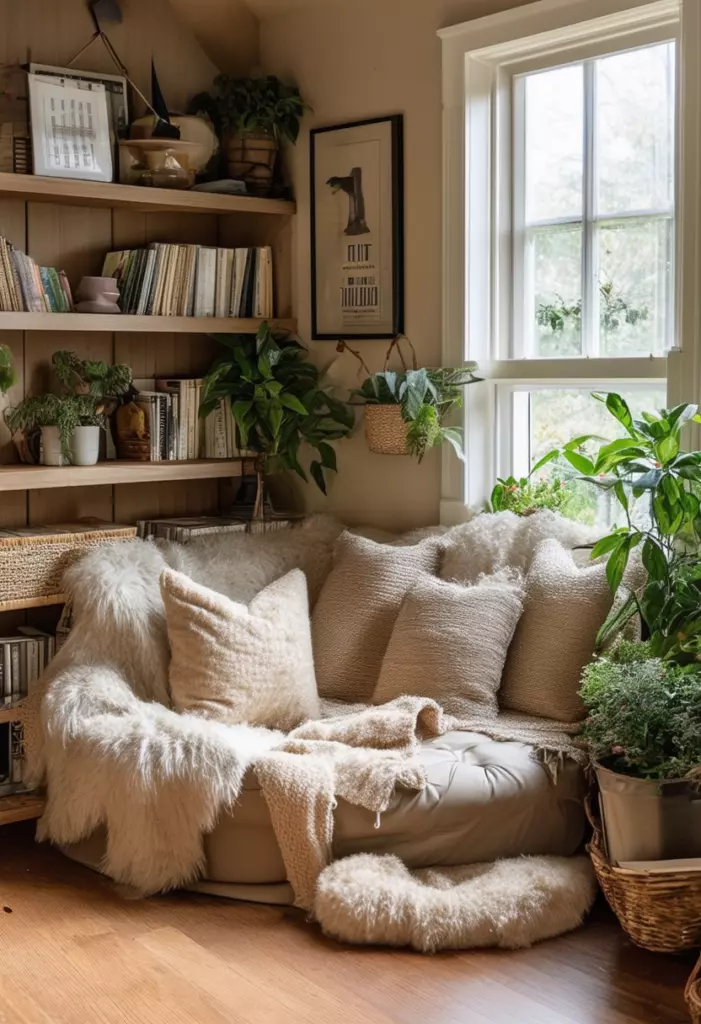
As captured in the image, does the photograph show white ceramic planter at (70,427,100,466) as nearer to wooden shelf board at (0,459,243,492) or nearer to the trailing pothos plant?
wooden shelf board at (0,459,243,492)

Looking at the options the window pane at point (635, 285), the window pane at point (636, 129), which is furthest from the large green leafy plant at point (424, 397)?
the window pane at point (636, 129)

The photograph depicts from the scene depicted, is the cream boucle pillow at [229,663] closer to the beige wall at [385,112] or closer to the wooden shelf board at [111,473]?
the wooden shelf board at [111,473]

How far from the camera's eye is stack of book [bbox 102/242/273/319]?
4070 millimetres

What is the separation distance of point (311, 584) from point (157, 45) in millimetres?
1891

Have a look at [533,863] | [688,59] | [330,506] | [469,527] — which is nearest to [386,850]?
[533,863]

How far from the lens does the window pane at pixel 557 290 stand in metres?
3.69

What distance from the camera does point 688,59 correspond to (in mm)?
3191

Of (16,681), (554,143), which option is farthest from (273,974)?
(554,143)

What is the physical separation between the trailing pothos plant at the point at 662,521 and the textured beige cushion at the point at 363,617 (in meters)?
0.74

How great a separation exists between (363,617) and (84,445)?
102 centimetres

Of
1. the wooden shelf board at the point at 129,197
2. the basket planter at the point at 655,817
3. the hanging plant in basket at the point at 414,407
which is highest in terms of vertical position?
the wooden shelf board at the point at 129,197

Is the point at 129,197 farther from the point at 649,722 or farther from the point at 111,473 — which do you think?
the point at 649,722

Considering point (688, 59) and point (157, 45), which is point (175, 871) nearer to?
point (688, 59)

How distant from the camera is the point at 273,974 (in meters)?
2.71
